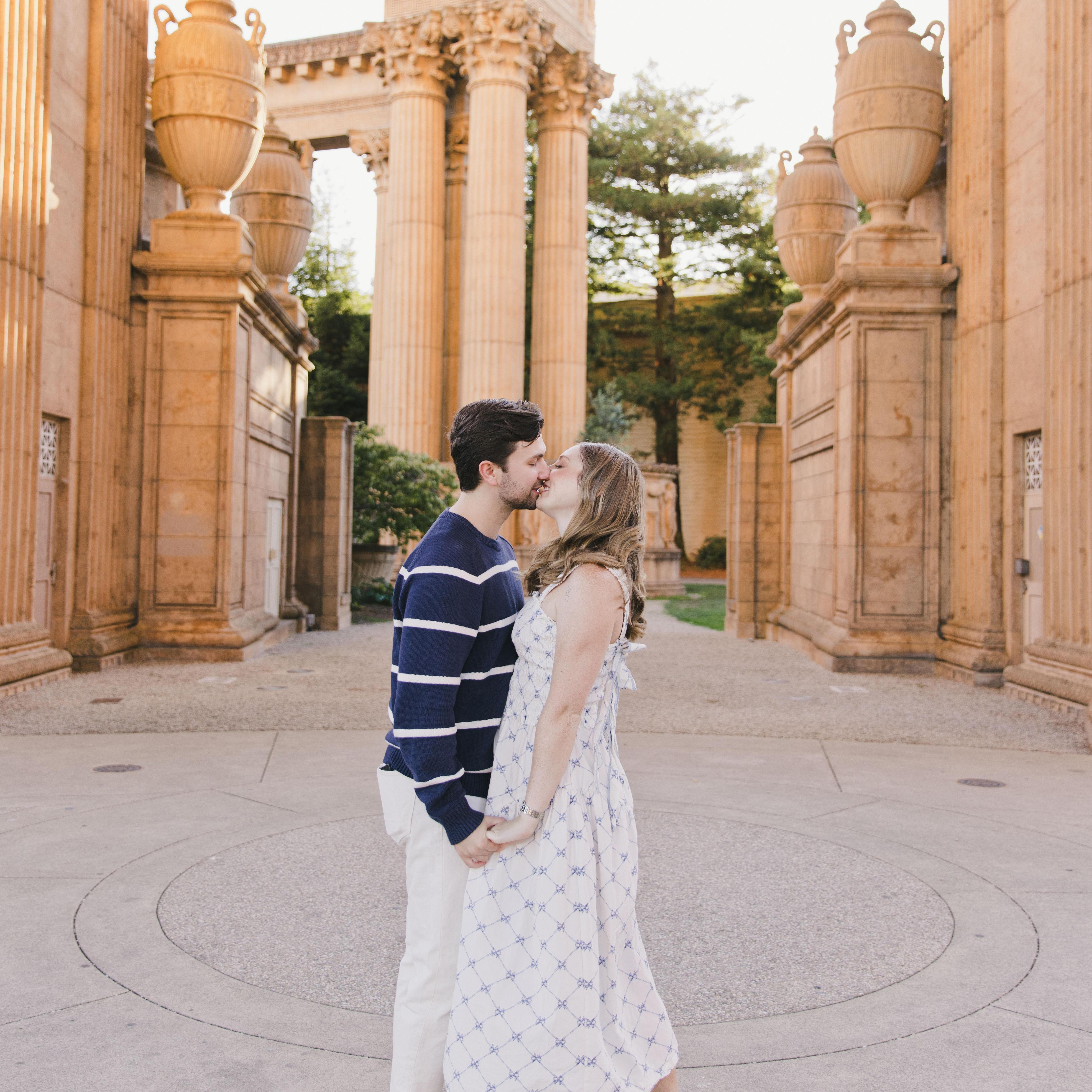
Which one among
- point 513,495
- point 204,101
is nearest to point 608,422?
point 204,101

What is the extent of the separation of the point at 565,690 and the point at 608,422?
3244 cm

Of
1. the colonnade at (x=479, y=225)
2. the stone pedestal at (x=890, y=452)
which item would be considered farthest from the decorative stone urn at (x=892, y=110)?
the colonnade at (x=479, y=225)

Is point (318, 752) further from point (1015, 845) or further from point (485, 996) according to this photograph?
point (485, 996)

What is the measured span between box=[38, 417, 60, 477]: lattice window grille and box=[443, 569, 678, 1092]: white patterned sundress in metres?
10.6

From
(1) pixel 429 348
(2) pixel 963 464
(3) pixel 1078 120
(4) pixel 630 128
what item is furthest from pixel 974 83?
(4) pixel 630 128

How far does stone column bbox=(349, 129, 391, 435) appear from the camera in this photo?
30.5 metres

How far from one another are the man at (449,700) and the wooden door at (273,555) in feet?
46.3

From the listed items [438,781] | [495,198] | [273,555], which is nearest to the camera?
[438,781]

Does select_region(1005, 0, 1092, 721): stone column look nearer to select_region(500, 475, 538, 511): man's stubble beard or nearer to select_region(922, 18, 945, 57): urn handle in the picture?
select_region(922, 18, 945, 57): urn handle

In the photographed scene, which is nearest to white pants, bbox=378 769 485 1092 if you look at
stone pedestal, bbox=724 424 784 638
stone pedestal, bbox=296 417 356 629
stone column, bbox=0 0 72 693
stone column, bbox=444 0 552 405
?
stone column, bbox=0 0 72 693

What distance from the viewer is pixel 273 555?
Result: 17.1m

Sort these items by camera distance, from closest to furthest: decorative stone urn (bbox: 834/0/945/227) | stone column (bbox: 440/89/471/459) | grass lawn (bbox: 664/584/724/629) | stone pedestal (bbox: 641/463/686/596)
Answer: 1. decorative stone urn (bbox: 834/0/945/227)
2. grass lawn (bbox: 664/584/724/629)
3. stone pedestal (bbox: 641/463/686/596)
4. stone column (bbox: 440/89/471/459)

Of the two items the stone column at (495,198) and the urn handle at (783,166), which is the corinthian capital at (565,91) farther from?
the urn handle at (783,166)

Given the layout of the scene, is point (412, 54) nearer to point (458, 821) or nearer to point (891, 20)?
point (891, 20)
